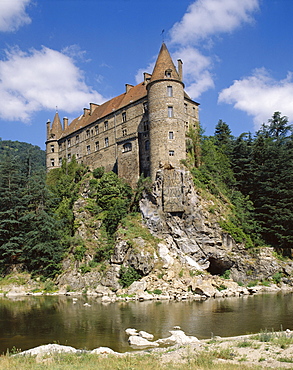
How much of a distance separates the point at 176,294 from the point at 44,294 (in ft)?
52.5

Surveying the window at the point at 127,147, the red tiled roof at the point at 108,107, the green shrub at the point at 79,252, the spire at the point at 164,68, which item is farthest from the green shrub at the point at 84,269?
the spire at the point at 164,68

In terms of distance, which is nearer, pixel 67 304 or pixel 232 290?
pixel 67 304

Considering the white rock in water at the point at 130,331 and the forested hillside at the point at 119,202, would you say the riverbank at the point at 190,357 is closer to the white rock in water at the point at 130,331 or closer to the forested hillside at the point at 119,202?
the white rock in water at the point at 130,331

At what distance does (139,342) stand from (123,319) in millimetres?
6885

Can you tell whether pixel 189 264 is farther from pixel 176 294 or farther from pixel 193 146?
pixel 193 146

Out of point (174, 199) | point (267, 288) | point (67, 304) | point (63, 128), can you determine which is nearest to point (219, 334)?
point (67, 304)

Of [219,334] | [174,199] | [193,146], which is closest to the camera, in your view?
[219,334]

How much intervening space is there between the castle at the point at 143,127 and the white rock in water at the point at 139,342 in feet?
94.0

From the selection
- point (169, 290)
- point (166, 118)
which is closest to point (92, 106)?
point (166, 118)

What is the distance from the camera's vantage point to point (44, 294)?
41469 millimetres

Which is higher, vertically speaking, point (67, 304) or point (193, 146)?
point (193, 146)

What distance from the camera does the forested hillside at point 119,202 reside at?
45688 mm

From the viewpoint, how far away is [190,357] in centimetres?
1497

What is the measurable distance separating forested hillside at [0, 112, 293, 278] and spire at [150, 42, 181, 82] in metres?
8.75
